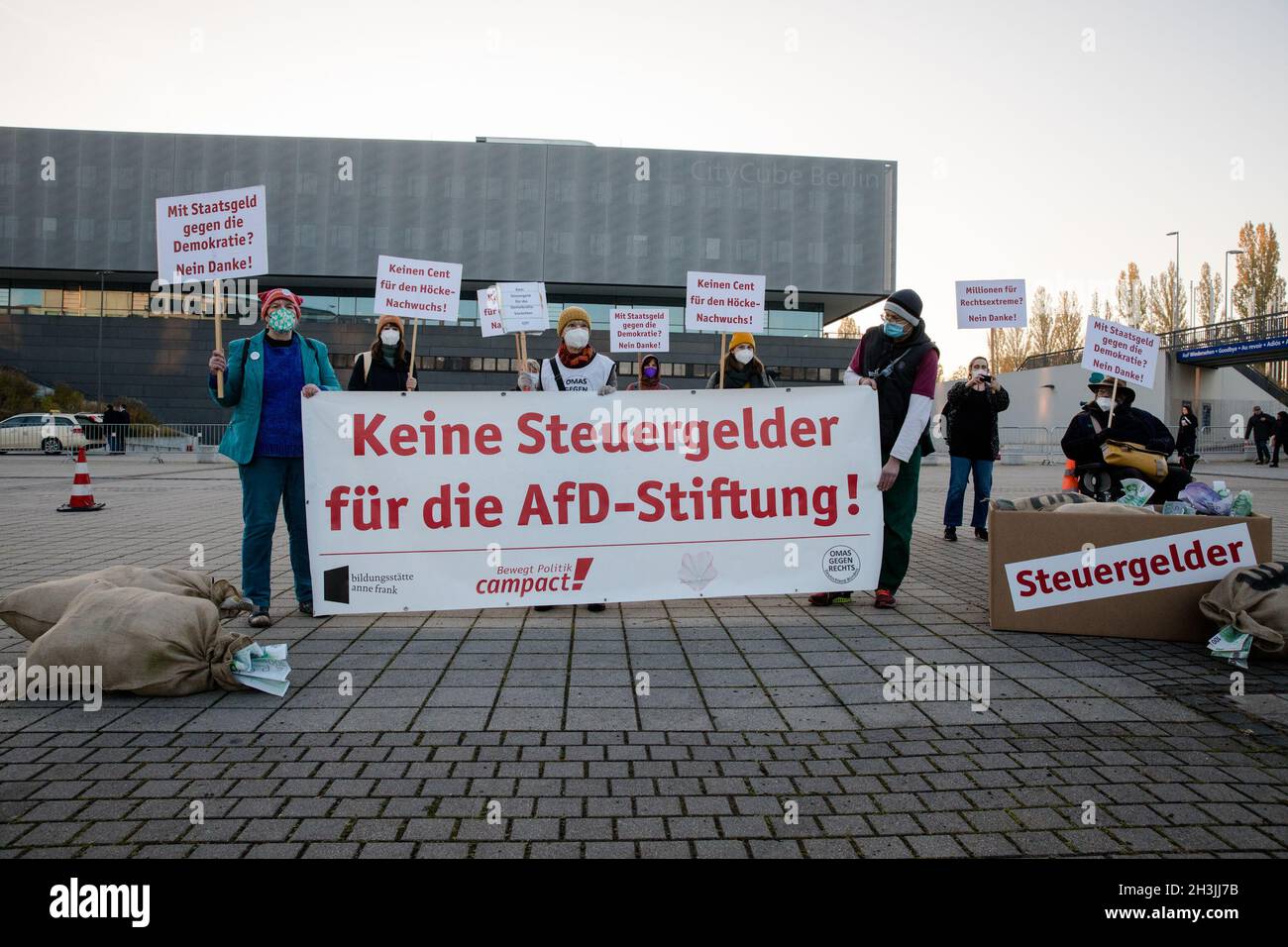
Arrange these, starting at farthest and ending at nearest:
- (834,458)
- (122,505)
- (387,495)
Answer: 1. (122,505)
2. (834,458)
3. (387,495)

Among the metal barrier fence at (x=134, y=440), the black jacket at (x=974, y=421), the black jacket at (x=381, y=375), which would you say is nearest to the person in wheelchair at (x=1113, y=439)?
the black jacket at (x=974, y=421)

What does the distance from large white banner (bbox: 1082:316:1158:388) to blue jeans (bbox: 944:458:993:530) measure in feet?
6.66

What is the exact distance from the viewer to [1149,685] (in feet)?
14.1

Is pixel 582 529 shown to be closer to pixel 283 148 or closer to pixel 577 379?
pixel 577 379

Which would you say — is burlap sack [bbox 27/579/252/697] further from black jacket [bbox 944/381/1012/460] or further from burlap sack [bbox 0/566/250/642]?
black jacket [bbox 944/381/1012/460]

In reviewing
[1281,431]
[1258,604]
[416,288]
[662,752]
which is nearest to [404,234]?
[1281,431]

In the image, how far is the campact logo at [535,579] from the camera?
543 centimetres

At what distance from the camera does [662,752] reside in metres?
3.41

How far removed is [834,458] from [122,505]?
1163cm

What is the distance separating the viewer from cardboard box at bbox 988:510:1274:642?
16.7ft

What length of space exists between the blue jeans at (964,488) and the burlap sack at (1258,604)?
4.76 m

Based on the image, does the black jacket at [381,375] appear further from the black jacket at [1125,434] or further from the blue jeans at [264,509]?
the black jacket at [1125,434]

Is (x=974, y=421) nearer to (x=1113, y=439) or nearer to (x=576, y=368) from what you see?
(x=1113, y=439)
